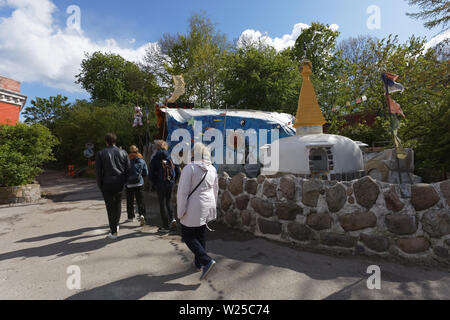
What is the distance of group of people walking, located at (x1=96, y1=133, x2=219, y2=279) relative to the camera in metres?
3.07

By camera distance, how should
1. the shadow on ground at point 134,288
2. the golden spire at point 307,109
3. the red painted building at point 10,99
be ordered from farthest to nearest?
the red painted building at point 10,99
the golden spire at point 307,109
the shadow on ground at point 134,288

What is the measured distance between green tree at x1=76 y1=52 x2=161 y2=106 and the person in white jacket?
29949 mm

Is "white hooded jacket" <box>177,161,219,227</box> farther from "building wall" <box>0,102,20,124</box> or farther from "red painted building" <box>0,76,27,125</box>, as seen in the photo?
"red painted building" <box>0,76,27,125</box>

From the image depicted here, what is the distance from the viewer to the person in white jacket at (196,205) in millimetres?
3059

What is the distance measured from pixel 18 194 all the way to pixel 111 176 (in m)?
7.04

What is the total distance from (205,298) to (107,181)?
2.91 m

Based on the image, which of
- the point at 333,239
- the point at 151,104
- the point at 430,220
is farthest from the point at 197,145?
the point at 151,104

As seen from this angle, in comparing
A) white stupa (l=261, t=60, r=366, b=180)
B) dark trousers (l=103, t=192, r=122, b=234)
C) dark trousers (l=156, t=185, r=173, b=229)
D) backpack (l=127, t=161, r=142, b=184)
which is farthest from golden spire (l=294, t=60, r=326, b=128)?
dark trousers (l=103, t=192, r=122, b=234)

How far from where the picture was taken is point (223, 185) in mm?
5473

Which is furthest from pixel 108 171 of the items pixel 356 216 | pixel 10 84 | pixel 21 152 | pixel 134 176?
pixel 10 84

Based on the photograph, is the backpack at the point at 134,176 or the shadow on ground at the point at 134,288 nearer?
the shadow on ground at the point at 134,288

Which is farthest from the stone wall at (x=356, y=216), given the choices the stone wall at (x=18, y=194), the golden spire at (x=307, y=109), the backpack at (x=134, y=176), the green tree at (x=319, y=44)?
the green tree at (x=319, y=44)

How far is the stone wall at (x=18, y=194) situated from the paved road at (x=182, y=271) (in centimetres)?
481

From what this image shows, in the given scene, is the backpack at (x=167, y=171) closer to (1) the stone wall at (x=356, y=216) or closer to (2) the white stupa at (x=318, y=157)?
(1) the stone wall at (x=356, y=216)
